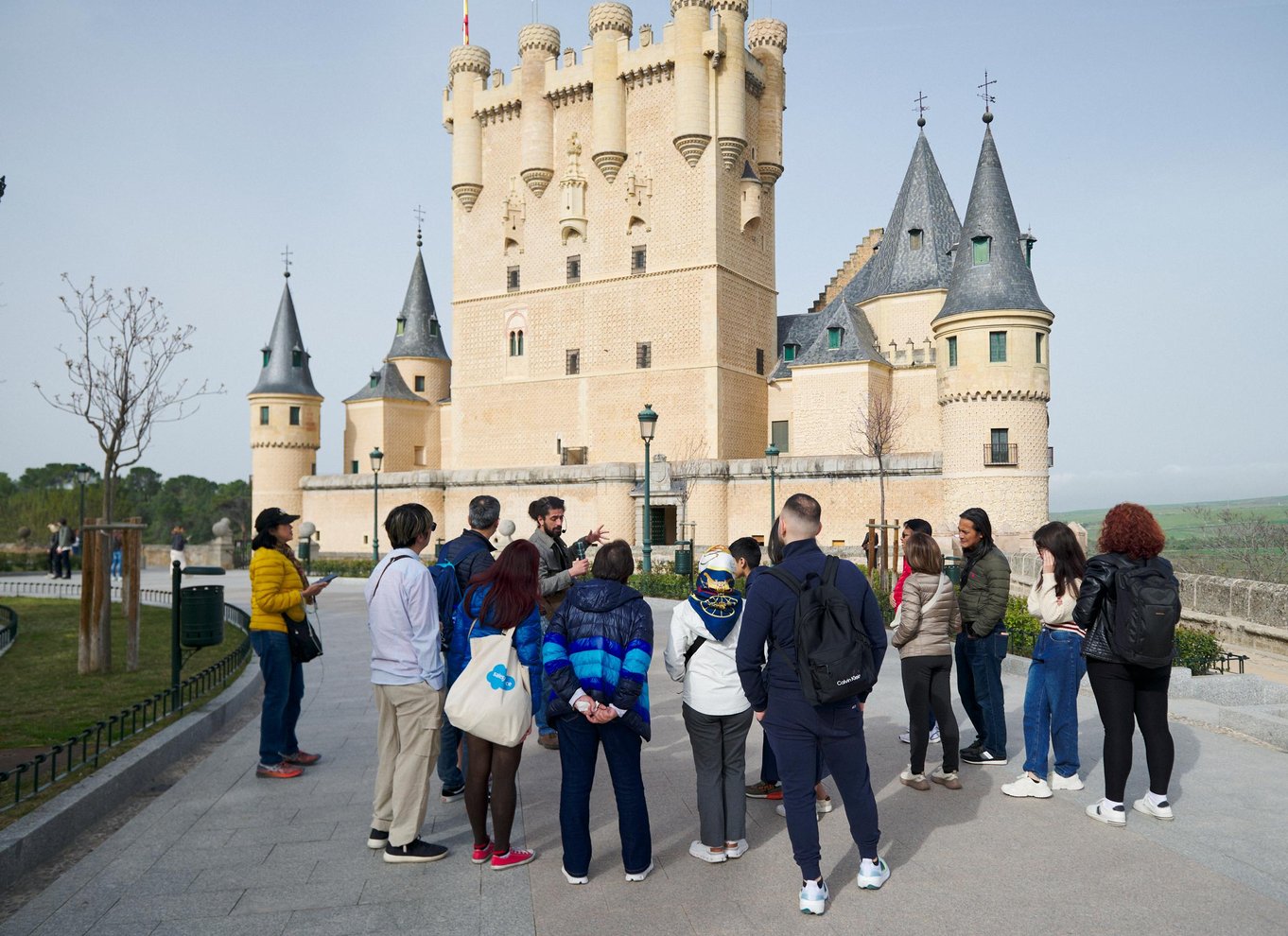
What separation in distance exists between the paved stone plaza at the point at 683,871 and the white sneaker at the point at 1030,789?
0.06 meters

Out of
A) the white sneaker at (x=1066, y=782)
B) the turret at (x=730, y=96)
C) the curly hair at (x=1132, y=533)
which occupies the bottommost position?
the white sneaker at (x=1066, y=782)

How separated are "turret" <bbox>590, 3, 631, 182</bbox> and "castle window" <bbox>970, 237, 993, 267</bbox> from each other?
623 inches

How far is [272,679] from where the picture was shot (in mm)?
6434

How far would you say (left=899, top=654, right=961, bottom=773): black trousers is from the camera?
593 cm

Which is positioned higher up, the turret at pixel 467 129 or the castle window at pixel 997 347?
the turret at pixel 467 129

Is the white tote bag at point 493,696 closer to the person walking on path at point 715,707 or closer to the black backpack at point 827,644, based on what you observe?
the person walking on path at point 715,707

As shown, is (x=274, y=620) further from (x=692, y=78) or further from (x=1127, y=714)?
(x=692, y=78)

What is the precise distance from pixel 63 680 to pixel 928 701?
31.2 feet

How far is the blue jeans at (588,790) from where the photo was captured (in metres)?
4.47

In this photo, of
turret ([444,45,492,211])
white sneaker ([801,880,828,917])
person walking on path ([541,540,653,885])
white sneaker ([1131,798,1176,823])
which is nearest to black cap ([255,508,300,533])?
person walking on path ([541,540,653,885])

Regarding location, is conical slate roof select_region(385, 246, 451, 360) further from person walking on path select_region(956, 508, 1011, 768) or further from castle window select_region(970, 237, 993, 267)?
person walking on path select_region(956, 508, 1011, 768)

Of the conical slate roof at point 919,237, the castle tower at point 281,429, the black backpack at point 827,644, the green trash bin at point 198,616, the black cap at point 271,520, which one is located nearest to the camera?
the black backpack at point 827,644

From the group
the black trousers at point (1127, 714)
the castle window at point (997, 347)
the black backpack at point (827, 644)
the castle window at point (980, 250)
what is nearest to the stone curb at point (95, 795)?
the black backpack at point (827, 644)

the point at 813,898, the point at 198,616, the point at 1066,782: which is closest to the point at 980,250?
the point at 1066,782
